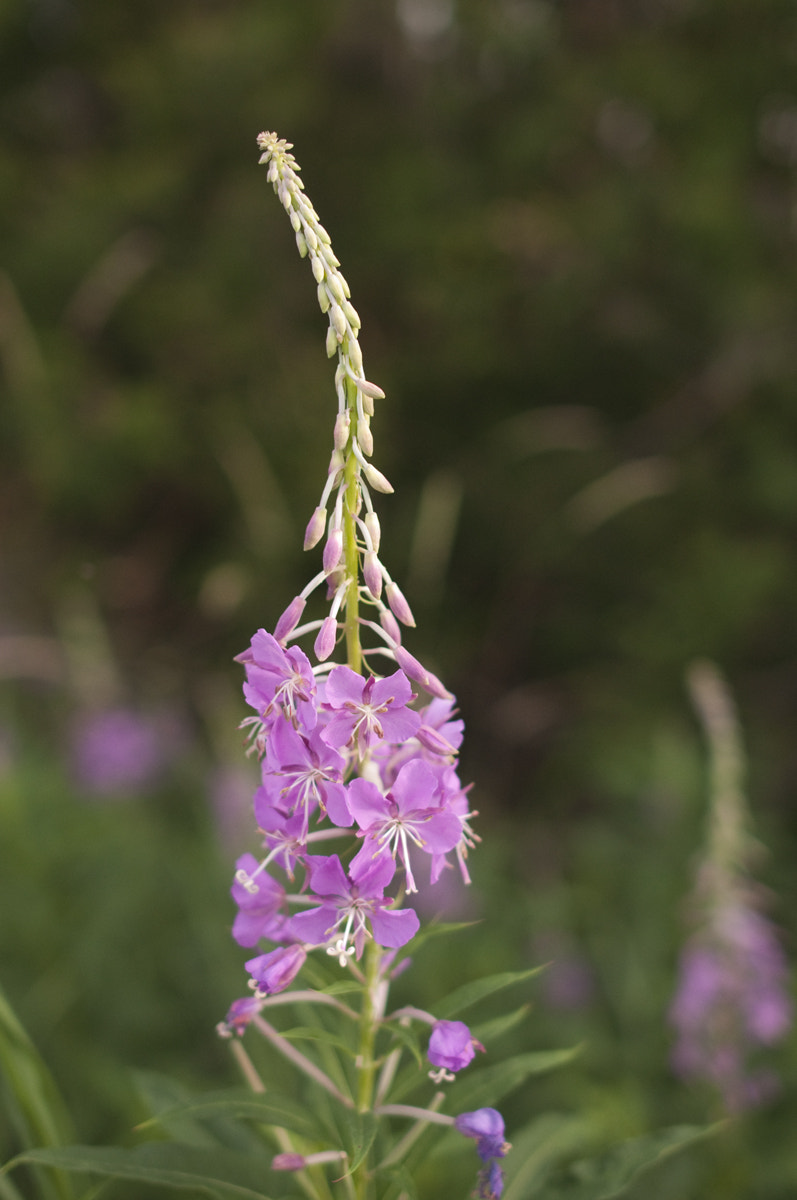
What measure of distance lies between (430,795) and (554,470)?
185 inches

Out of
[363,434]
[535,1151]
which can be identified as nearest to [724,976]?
[535,1151]

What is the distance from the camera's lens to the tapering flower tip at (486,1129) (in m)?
1.33

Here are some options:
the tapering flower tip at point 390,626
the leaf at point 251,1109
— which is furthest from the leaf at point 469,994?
the tapering flower tip at point 390,626

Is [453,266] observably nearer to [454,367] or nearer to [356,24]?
[454,367]

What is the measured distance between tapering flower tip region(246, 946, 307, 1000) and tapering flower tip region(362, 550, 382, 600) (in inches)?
20.5

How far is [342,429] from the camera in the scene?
1263 millimetres

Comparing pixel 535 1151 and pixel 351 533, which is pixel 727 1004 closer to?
pixel 535 1151

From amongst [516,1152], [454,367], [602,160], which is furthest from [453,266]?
→ [516,1152]

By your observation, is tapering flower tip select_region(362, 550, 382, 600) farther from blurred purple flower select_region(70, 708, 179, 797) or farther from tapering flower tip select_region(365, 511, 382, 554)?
blurred purple flower select_region(70, 708, 179, 797)

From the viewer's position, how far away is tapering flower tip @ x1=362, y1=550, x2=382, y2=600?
4.28ft

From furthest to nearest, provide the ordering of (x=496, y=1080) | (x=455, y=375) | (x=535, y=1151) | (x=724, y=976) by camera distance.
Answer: (x=455, y=375) < (x=724, y=976) < (x=535, y=1151) < (x=496, y=1080)

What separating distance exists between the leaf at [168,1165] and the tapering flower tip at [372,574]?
2.88 ft

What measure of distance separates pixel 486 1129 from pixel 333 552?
0.84m

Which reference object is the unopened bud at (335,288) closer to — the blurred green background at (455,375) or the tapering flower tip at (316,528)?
the tapering flower tip at (316,528)
